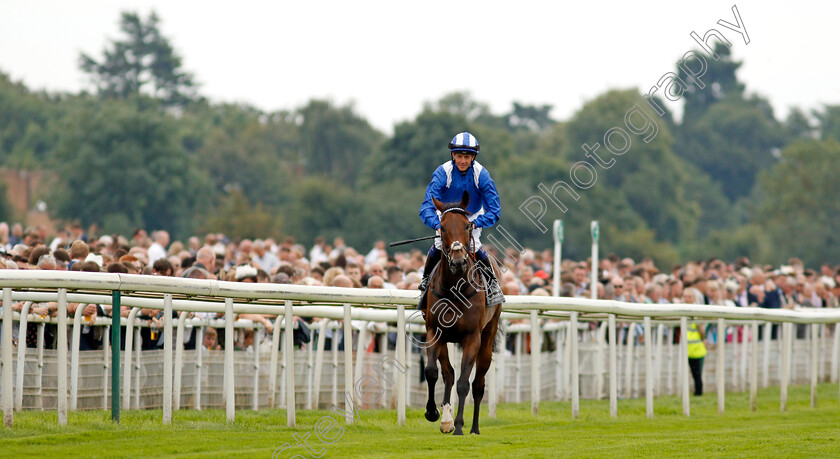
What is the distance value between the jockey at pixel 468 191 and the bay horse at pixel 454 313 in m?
0.14

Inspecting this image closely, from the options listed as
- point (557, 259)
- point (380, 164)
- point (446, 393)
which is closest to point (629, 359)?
point (557, 259)

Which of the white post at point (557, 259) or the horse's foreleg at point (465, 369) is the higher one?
the white post at point (557, 259)

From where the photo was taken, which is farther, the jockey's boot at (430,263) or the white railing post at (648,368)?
the white railing post at (648,368)

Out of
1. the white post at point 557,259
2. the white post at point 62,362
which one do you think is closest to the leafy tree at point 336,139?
the white post at point 557,259

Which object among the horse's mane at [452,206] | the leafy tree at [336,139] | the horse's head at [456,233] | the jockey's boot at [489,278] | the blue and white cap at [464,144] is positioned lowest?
the jockey's boot at [489,278]

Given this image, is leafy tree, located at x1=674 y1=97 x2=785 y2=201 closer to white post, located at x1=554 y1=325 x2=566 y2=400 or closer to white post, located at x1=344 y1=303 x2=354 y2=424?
white post, located at x1=554 y1=325 x2=566 y2=400

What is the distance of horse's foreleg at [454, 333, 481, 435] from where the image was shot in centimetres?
844

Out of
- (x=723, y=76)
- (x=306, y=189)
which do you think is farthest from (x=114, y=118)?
(x=723, y=76)

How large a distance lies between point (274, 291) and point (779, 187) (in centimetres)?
6424

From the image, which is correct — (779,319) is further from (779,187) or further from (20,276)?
(779,187)

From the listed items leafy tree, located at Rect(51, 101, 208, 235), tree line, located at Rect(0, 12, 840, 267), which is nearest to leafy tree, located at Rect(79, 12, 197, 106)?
tree line, located at Rect(0, 12, 840, 267)

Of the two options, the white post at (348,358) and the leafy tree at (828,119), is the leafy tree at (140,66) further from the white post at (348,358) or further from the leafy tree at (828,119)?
the white post at (348,358)

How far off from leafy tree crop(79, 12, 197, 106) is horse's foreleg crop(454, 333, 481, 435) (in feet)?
278

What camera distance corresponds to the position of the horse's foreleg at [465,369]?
8.44 m
